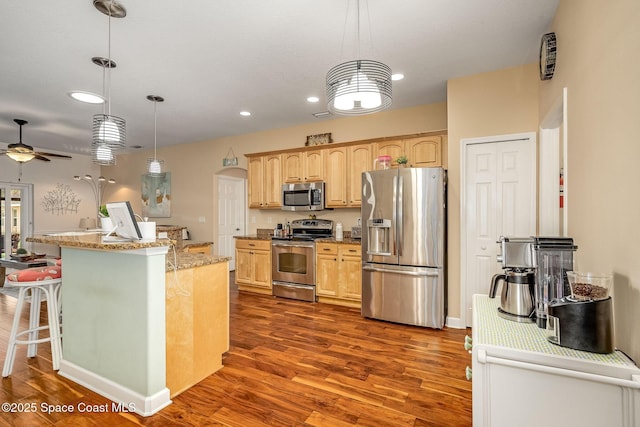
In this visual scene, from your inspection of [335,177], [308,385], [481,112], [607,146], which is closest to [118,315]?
[308,385]

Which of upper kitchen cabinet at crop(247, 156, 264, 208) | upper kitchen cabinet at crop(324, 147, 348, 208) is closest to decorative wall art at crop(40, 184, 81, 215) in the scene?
upper kitchen cabinet at crop(247, 156, 264, 208)

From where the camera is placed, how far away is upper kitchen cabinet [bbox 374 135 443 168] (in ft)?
13.0

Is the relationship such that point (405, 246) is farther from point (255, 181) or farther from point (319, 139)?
point (255, 181)

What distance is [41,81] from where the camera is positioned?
11.2 ft

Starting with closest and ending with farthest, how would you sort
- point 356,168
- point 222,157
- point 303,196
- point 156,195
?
point 356,168 → point 303,196 → point 222,157 → point 156,195

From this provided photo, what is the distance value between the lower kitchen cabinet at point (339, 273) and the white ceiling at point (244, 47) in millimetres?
2021

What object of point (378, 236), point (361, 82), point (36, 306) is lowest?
point (36, 306)

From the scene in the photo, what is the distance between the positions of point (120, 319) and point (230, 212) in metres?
4.80

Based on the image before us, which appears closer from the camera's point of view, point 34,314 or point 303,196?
point 34,314

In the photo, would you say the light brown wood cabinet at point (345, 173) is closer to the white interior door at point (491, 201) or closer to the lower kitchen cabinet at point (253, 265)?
the lower kitchen cabinet at point (253, 265)

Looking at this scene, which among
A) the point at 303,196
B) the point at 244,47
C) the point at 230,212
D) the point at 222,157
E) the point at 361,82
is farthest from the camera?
the point at 230,212

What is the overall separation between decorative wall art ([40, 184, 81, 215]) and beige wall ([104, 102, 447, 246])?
30.3 inches

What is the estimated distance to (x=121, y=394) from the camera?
82.4 inches

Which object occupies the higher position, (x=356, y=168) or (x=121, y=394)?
(x=356, y=168)
